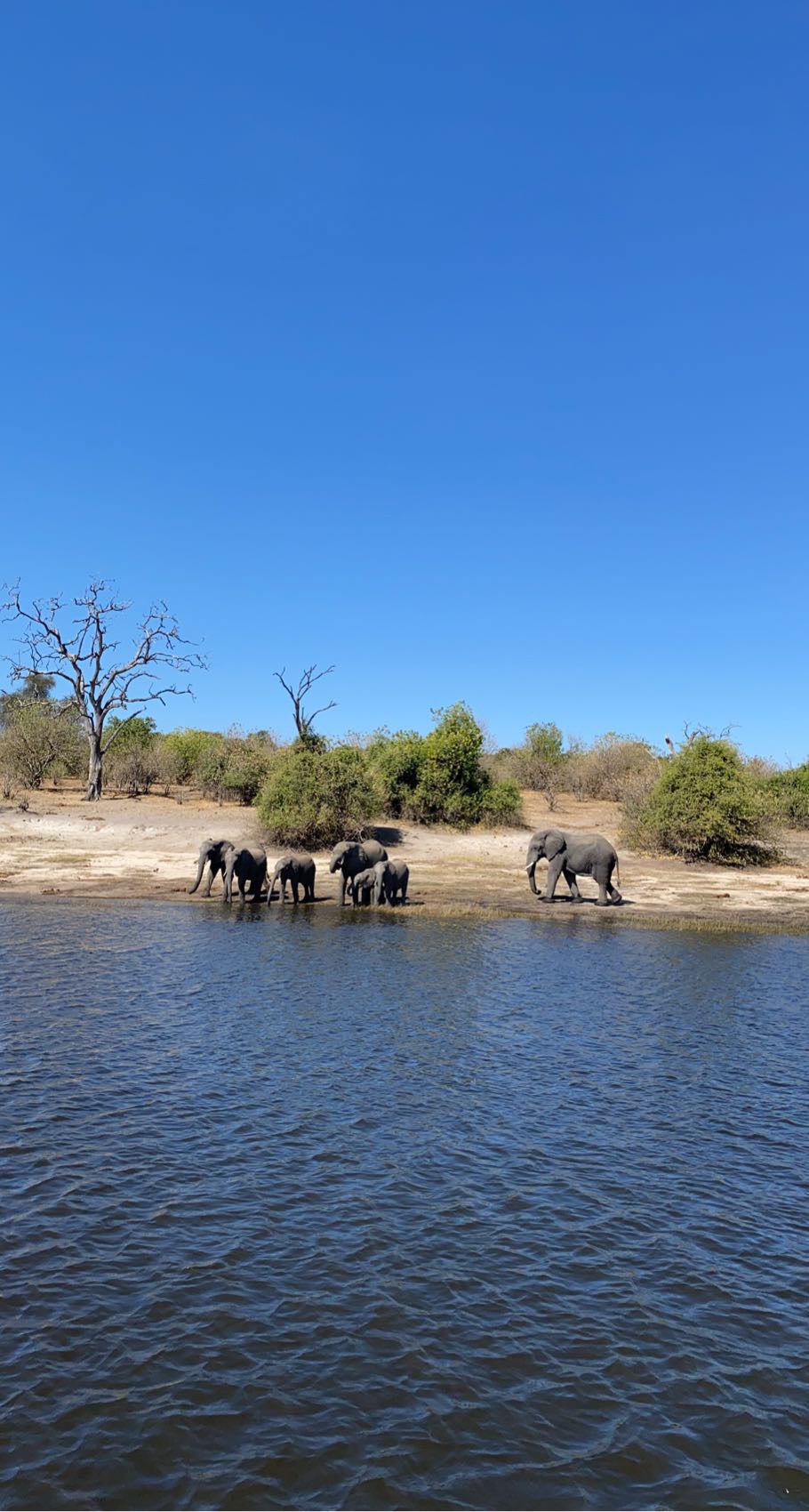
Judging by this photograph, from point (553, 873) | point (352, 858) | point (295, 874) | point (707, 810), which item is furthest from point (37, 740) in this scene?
point (707, 810)

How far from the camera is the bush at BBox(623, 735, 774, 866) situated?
38188 mm

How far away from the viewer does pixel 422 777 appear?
4622 centimetres

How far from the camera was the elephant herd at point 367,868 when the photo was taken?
98.3 ft

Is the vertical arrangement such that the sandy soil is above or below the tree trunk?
below

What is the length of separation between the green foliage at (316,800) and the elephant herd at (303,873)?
642cm

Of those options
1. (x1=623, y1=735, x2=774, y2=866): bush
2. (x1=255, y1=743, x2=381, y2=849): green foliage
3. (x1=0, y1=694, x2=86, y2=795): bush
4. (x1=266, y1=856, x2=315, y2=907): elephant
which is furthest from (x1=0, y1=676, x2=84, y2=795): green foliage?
(x1=623, y1=735, x2=774, y2=866): bush

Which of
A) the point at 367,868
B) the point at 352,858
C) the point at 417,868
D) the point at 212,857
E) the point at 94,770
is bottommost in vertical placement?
the point at 417,868

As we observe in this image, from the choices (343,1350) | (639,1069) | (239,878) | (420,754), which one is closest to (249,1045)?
(639,1069)

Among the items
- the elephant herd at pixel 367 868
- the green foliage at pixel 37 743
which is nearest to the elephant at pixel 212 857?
the elephant herd at pixel 367 868

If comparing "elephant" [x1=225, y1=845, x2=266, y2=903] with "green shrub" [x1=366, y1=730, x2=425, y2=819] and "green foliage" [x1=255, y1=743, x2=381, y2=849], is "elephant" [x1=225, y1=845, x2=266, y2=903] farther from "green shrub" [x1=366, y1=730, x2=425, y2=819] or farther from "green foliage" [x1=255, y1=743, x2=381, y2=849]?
"green shrub" [x1=366, y1=730, x2=425, y2=819]

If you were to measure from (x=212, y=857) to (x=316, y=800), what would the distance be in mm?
7398

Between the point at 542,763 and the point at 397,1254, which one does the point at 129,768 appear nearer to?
the point at 542,763

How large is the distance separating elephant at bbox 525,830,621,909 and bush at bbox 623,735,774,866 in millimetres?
8450

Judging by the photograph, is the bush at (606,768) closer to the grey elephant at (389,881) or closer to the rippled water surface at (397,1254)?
the grey elephant at (389,881)
